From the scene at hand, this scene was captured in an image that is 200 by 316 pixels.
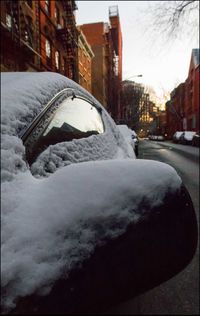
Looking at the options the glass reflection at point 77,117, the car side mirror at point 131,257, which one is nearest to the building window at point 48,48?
the glass reflection at point 77,117

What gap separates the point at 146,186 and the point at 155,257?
0.33 feet

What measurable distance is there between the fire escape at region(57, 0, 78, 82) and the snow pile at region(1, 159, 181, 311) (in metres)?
0.42

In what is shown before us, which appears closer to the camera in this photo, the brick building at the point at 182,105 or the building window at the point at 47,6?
the building window at the point at 47,6

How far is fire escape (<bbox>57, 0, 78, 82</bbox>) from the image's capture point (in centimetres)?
90

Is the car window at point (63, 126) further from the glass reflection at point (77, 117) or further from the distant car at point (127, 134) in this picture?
the distant car at point (127, 134)

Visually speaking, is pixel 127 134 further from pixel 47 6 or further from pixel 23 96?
pixel 23 96

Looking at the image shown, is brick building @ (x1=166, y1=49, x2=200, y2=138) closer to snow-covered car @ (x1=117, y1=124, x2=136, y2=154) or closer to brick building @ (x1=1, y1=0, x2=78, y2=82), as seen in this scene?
snow-covered car @ (x1=117, y1=124, x2=136, y2=154)

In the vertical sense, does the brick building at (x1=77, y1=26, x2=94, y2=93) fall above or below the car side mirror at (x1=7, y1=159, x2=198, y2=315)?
above

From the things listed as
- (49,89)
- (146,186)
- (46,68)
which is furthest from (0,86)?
(46,68)

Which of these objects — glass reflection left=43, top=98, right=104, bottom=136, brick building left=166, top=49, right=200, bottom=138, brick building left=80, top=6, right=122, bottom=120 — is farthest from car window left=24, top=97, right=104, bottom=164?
brick building left=166, top=49, right=200, bottom=138

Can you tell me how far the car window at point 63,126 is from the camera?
540mm

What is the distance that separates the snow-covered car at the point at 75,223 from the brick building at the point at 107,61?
1.69ft

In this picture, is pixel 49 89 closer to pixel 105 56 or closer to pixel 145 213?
pixel 145 213

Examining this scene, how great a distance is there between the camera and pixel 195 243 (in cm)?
52
